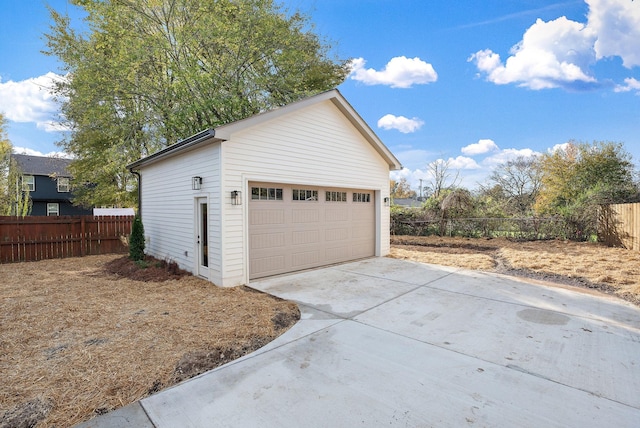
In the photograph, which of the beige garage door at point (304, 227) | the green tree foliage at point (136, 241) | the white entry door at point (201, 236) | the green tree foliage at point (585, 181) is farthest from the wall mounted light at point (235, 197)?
the green tree foliage at point (585, 181)

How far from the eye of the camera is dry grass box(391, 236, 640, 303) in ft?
22.1

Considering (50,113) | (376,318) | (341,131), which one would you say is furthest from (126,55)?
(376,318)

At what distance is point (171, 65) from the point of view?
11.4 meters

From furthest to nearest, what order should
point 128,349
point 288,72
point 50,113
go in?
point 50,113
point 288,72
point 128,349

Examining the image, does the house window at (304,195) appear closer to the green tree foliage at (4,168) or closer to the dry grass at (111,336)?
the dry grass at (111,336)

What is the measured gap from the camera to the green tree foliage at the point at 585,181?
39.5ft

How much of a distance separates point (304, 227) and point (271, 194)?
1302mm

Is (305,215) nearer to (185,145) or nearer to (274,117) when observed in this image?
(274,117)

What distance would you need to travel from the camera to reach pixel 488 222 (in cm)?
1451

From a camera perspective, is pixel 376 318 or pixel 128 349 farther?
pixel 376 318

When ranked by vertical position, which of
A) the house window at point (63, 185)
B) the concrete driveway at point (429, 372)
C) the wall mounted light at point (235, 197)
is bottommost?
the concrete driveway at point (429, 372)

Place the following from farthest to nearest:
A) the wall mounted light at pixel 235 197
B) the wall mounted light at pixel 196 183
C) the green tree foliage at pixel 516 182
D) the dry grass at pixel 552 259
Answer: the green tree foliage at pixel 516 182 < the wall mounted light at pixel 196 183 < the dry grass at pixel 552 259 < the wall mounted light at pixel 235 197

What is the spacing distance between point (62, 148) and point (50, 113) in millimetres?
2250

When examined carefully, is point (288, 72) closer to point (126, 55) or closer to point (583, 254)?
point (126, 55)
